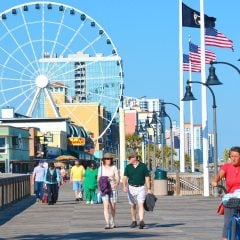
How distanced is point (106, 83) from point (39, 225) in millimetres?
77328

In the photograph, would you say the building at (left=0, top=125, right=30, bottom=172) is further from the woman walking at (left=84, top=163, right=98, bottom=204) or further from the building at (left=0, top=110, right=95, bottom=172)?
the woman walking at (left=84, top=163, right=98, bottom=204)

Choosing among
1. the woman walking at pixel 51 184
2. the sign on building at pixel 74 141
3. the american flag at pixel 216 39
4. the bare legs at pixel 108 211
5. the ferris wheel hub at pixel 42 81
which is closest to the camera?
the bare legs at pixel 108 211

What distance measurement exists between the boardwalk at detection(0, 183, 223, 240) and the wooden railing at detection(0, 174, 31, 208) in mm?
499

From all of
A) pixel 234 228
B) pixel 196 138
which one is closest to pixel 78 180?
pixel 234 228

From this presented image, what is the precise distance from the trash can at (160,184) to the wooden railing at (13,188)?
5648mm

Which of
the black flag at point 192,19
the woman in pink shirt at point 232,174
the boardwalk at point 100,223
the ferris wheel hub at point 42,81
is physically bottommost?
the boardwalk at point 100,223

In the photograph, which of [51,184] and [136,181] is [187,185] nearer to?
[51,184]

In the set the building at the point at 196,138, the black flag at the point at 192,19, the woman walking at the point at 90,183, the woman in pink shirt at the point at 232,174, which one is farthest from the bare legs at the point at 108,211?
the building at the point at 196,138

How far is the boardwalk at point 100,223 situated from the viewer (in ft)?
53.9

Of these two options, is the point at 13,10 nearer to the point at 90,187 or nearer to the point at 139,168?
the point at 90,187

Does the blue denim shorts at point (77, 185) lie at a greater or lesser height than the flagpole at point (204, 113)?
lesser

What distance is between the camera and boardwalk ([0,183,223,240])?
1642cm

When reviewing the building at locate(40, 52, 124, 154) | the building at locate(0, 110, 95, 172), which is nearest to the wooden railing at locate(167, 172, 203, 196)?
the building at locate(0, 110, 95, 172)

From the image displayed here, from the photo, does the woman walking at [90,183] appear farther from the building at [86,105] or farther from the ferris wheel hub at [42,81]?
the building at [86,105]
